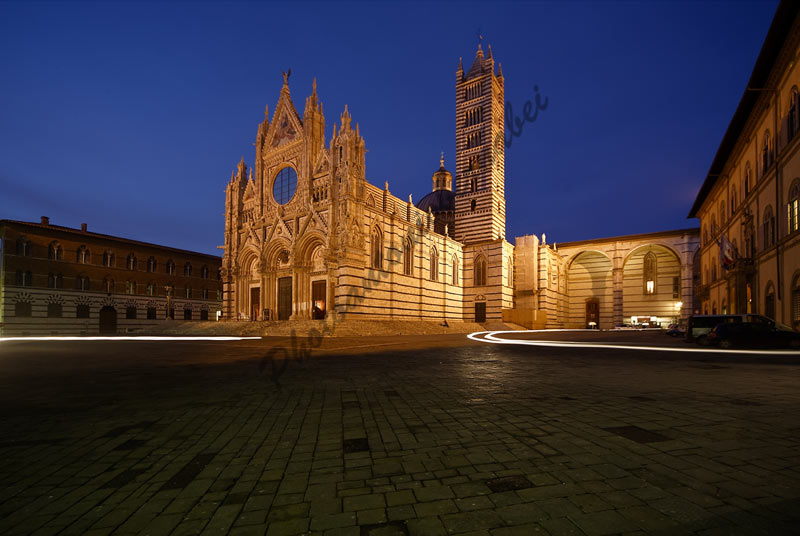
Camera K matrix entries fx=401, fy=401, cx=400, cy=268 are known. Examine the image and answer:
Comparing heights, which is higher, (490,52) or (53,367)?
(490,52)

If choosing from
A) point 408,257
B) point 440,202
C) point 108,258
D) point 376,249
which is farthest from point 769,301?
point 108,258

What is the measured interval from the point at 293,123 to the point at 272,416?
37285 mm

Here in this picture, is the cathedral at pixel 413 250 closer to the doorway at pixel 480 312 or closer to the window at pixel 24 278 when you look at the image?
the doorway at pixel 480 312

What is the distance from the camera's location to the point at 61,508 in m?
2.77

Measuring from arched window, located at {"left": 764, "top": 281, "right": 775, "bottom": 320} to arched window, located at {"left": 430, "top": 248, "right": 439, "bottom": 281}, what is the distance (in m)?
26.9

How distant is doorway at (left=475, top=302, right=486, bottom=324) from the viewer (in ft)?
153

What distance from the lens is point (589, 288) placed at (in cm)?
5747

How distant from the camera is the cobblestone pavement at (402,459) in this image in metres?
2.54

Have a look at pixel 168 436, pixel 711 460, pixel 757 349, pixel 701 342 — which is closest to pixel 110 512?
pixel 168 436

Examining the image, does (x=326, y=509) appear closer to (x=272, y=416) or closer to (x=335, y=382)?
(x=272, y=416)

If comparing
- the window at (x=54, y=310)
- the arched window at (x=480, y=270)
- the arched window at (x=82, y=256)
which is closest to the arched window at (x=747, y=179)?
the arched window at (x=480, y=270)

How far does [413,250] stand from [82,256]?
1423 inches

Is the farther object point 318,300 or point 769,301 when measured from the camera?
point 318,300

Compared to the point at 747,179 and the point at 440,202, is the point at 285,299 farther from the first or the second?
the point at 747,179
